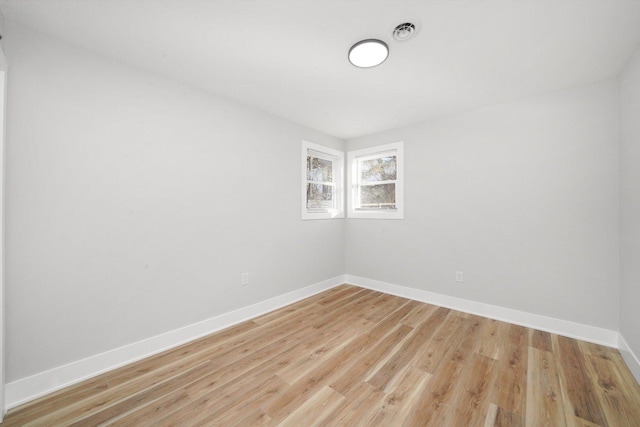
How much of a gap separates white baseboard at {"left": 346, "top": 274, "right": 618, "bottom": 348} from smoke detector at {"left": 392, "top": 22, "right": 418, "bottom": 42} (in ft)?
9.48

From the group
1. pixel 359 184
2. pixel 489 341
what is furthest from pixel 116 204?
pixel 489 341

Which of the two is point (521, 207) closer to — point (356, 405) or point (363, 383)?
point (363, 383)

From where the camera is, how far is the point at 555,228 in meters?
2.48

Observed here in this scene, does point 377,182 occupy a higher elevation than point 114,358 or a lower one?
higher

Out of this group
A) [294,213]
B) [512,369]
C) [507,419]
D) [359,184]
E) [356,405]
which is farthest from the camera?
[359,184]

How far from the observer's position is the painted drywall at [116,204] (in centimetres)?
162

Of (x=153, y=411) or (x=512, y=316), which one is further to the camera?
(x=512, y=316)

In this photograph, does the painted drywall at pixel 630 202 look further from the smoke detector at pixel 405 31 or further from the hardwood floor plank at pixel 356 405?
the hardwood floor plank at pixel 356 405

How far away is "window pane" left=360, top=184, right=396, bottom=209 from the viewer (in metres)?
3.76

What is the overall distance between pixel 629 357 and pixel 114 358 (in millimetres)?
4014

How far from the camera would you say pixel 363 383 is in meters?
1.76

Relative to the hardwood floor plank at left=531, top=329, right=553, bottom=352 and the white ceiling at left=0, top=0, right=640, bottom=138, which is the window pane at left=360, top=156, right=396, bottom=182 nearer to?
the white ceiling at left=0, top=0, right=640, bottom=138

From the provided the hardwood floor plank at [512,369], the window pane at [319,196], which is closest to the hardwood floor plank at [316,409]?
the hardwood floor plank at [512,369]

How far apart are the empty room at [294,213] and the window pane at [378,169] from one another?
480mm
